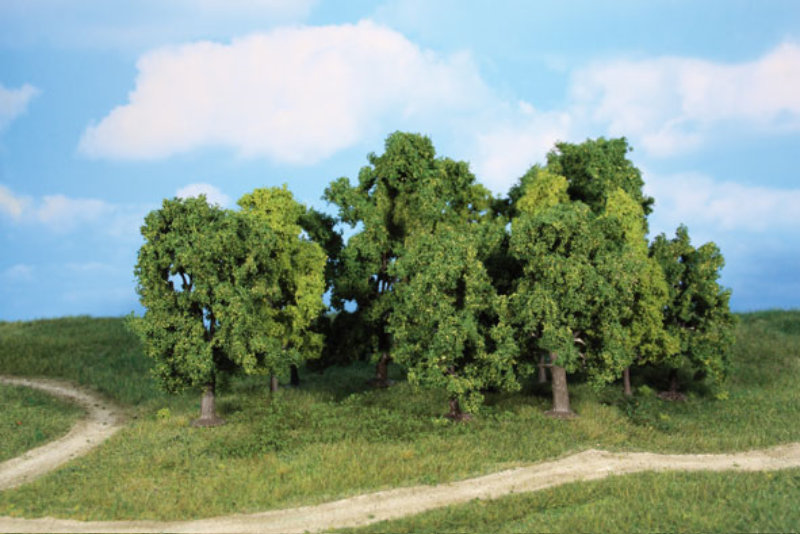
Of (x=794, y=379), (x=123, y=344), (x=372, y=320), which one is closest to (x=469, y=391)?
(x=372, y=320)

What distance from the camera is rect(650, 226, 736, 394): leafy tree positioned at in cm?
4772

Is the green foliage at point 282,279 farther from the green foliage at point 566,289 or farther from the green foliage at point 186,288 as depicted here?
the green foliage at point 566,289

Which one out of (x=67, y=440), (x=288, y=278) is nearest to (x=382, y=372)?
(x=288, y=278)

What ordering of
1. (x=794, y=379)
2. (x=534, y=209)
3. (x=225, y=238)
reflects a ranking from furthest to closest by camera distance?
(x=794, y=379) < (x=534, y=209) < (x=225, y=238)

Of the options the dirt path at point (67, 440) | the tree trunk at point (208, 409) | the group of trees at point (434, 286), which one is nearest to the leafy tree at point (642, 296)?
the group of trees at point (434, 286)

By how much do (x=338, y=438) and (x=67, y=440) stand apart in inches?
710

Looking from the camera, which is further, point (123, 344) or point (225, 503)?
point (123, 344)

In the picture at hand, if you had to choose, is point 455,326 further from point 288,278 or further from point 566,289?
point 288,278

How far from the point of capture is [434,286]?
129 feet

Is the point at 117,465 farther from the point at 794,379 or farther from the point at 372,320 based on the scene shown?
the point at 794,379

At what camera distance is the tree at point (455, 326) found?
39.1 metres

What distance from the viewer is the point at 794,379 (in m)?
54.1

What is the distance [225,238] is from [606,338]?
2427 centimetres

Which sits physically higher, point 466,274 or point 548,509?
point 466,274
